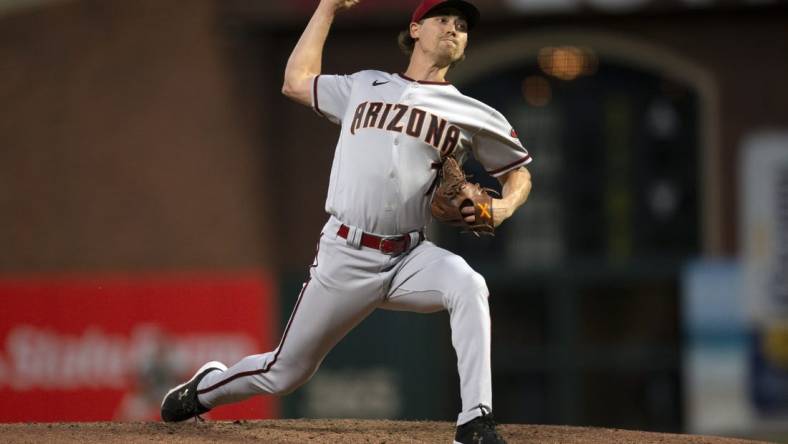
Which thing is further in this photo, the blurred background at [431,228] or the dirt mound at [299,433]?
the blurred background at [431,228]

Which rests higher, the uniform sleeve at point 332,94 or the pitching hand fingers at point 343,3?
the pitching hand fingers at point 343,3

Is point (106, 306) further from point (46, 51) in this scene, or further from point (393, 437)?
point (393, 437)

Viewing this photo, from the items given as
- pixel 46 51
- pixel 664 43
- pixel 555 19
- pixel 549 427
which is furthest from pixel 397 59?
pixel 549 427

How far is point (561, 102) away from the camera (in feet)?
37.9

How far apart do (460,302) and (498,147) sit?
679 mm

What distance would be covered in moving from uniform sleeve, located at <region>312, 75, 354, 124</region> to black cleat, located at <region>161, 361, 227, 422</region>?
3.72 ft

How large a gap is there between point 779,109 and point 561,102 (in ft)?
5.85

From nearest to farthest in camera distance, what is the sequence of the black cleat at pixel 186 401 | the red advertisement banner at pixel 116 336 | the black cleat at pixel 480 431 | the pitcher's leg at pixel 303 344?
the black cleat at pixel 480 431 → the pitcher's leg at pixel 303 344 → the black cleat at pixel 186 401 → the red advertisement banner at pixel 116 336

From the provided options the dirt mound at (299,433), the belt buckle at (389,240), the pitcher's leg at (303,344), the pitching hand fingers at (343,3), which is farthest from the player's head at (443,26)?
the dirt mound at (299,433)

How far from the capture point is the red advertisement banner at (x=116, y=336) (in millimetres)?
10492

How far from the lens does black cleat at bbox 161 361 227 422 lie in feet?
18.1

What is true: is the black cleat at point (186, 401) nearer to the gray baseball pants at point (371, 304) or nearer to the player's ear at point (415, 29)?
the gray baseball pants at point (371, 304)

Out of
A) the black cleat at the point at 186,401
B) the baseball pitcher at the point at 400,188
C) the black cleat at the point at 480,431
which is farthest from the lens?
the black cleat at the point at 186,401

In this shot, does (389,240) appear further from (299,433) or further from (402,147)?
(299,433)
